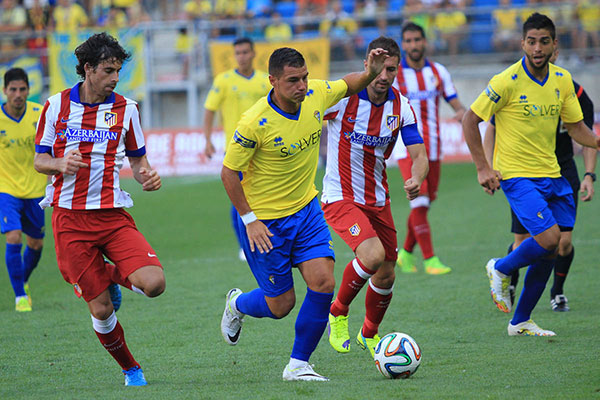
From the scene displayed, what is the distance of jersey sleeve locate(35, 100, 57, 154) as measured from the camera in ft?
18.0

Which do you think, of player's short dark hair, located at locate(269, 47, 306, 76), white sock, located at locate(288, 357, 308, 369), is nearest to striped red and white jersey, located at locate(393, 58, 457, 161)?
player's short dark hair, located at locate(269, 47, 306, 76)

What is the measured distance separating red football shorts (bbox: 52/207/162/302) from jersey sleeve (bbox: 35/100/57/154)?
42 cm

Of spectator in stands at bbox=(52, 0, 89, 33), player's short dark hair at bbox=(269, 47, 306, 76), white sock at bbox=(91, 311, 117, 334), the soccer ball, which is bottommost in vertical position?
spectator in stands at bbox=(52, 0, 89, 33)

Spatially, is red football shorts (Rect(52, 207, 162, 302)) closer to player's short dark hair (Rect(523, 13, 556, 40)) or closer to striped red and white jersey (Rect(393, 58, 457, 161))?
player's short dark hair (Rect(523, 13, 556, 40))

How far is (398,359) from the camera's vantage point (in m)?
5.24

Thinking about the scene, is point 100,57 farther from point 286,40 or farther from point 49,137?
point 286,40

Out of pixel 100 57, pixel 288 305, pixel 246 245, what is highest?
pixel 100 57

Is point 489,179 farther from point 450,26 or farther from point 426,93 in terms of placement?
point 450,26

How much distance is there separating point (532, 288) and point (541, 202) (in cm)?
70

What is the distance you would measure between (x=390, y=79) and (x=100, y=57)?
2.14 metres

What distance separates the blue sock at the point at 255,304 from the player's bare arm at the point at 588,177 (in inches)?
Answer: 125

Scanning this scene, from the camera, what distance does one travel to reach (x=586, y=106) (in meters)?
7.26

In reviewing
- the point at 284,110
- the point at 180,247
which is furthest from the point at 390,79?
the point at 180,247

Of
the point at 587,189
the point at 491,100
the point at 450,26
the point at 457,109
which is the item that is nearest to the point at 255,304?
the point at 491,100
